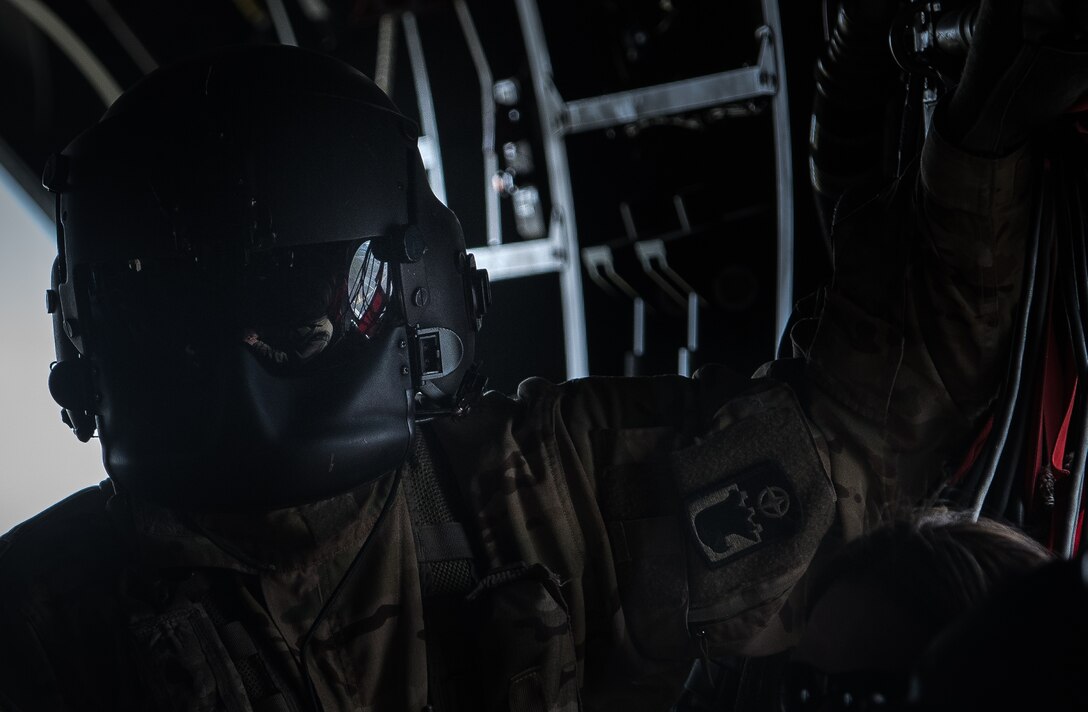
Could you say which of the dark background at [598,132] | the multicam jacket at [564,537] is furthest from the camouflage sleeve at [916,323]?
the dark background at [598,132]

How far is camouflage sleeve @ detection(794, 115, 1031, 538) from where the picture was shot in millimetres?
829

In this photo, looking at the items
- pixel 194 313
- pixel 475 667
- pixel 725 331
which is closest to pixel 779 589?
pixel 475 667

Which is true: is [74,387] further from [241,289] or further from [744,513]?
[744,513]

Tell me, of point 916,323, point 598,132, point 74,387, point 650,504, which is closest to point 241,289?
point 74,387

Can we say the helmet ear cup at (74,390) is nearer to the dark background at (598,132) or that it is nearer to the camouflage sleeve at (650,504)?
the camouflage sleeve at (650,504)

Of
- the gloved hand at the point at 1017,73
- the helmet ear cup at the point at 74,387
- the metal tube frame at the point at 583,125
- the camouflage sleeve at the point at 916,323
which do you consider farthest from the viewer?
the metal tube frame at the point at 583,125

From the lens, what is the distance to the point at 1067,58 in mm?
686

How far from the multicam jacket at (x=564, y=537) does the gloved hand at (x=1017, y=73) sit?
3cm

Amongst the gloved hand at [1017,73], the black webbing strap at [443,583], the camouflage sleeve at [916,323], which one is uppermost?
the gloved hand at [1017,73]

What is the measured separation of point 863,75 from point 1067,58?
403 millimetres

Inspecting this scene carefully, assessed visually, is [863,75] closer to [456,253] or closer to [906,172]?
[906,172]

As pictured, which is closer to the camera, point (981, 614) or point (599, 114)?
point (981, 614)

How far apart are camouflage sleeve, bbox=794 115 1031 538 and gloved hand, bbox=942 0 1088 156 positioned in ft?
0.07

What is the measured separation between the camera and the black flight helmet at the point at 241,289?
88 cm
